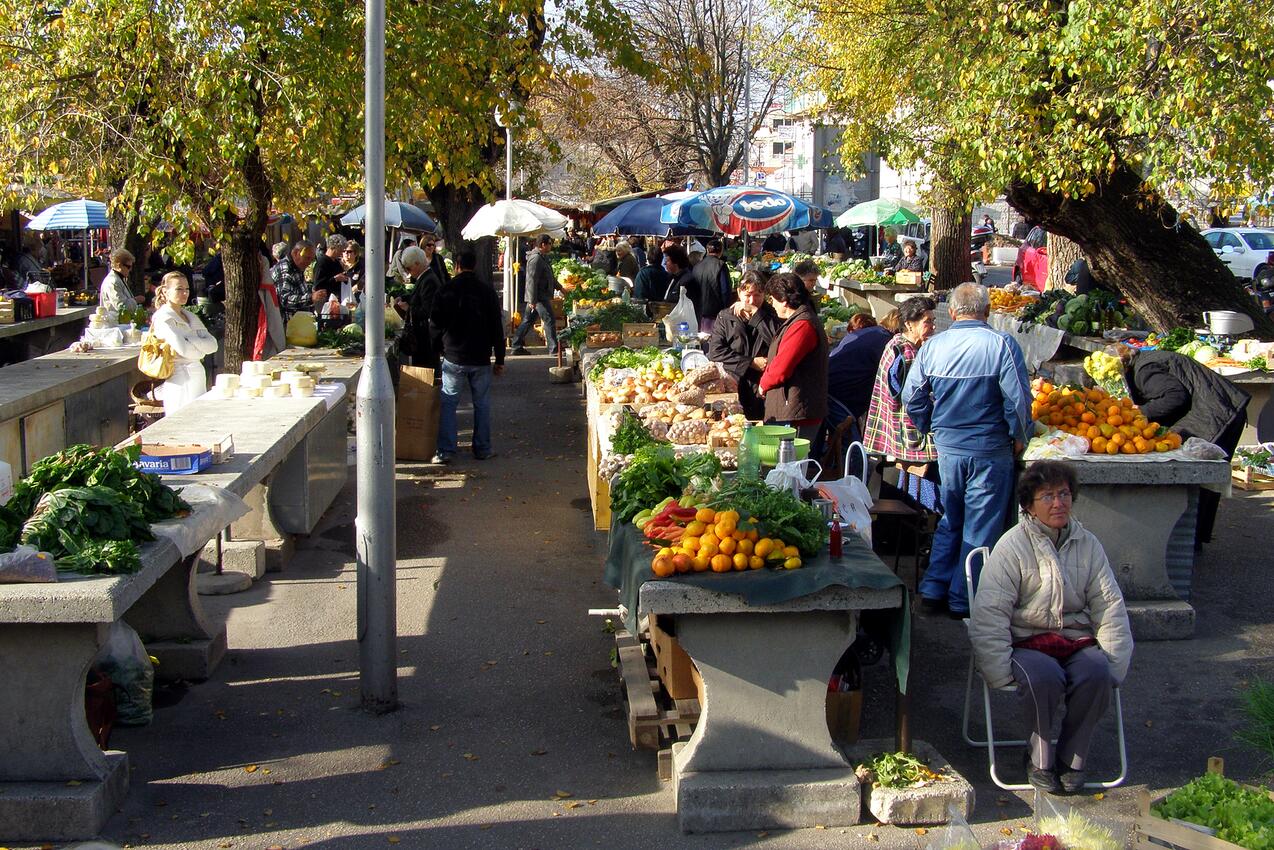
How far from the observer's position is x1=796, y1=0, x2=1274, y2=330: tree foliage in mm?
10320

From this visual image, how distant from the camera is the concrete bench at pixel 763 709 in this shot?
4.86 meters

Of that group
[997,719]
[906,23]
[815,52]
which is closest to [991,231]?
[815,52]

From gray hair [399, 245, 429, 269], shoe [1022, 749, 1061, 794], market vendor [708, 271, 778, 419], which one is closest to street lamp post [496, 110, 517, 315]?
gray hair [399, 245, 429, 269]

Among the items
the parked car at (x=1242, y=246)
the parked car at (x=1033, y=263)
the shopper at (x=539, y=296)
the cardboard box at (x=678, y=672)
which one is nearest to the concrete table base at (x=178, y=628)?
the cardboard box at (x=678, y=672)

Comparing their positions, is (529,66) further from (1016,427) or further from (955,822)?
(955,822)

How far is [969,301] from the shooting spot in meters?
7.13

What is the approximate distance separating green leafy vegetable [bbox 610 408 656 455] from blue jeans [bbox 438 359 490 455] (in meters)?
4.18

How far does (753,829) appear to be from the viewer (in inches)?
193

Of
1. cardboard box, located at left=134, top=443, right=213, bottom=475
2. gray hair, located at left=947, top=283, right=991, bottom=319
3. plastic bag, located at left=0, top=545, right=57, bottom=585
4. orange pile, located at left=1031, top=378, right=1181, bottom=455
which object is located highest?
gray hair, located at left=947, top=283, right=991, bottom=319

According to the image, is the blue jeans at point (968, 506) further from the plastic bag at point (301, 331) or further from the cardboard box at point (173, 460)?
the plastic bag at point (301, 331)

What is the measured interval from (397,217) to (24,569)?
1791 centimetres

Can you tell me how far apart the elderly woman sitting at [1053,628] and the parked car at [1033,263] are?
18736mm

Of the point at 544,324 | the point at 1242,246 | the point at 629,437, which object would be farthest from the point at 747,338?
the point at 1242,246

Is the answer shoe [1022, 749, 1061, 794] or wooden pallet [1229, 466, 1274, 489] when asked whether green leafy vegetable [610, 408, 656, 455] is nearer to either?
shoe [1022, 749, 1061, 794]
